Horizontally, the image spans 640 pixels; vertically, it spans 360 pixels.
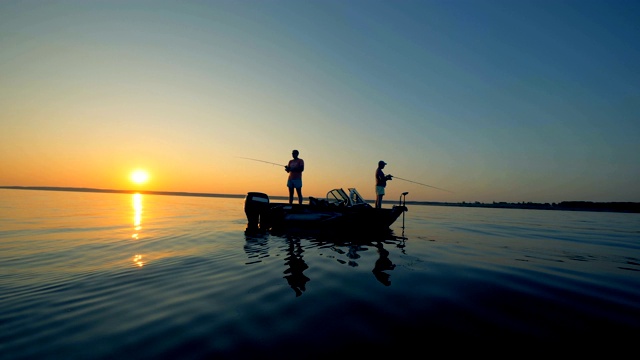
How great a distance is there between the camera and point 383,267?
722cm

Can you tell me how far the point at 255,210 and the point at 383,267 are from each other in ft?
32.3

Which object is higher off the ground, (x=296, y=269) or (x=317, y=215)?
(x=317, y=215)

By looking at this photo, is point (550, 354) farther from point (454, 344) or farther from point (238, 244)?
point (238, 244)

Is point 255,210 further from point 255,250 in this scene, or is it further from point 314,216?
point 255,250

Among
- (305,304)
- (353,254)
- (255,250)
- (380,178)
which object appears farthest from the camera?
(380,178)

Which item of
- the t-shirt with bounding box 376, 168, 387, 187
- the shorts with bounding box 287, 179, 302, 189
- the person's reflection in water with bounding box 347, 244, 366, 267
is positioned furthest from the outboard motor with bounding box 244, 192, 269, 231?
the t-shirt with bounding box 376, 168, 387, 187

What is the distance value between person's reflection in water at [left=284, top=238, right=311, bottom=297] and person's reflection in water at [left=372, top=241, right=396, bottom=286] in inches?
65.2

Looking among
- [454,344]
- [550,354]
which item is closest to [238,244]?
[454,344]

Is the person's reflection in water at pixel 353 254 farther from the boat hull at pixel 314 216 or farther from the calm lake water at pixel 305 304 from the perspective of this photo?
the boat hull at pixel 314 216

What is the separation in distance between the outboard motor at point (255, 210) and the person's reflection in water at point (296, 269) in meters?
5.57

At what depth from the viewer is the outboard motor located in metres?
15.5

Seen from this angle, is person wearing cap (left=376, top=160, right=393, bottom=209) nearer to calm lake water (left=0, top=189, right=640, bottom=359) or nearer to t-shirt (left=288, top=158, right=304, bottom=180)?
t-shirt (left=288, top=158, right=304, bottom=180)

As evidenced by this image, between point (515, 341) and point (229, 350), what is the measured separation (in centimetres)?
340

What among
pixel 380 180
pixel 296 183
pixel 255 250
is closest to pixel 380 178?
pixel 380 180
